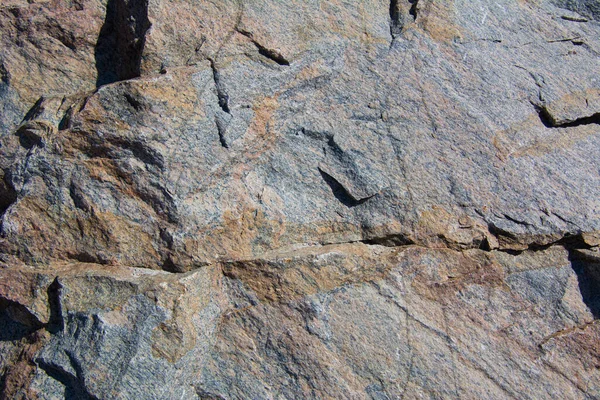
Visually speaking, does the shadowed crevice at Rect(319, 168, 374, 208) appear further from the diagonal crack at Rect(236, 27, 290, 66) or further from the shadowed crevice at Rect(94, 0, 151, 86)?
the shadowed crevice at Rect(94, 0, 151, 86)

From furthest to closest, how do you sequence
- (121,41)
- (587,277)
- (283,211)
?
(121,41) → (587,277) → (283,211)

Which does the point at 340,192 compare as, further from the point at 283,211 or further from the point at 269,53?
the point at 269,53

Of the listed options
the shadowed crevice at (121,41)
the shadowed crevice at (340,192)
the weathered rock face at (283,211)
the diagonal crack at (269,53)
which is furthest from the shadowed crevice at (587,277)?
the shadowed crevice at (121,41)

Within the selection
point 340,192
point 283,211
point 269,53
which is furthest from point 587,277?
point 269,53

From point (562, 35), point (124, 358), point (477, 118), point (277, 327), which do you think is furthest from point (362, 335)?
point (562, 35)

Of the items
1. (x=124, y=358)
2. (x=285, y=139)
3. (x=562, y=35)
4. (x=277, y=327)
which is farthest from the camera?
(x=562, y=35)

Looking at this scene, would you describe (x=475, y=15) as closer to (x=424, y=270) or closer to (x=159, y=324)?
(x=424, y=270)

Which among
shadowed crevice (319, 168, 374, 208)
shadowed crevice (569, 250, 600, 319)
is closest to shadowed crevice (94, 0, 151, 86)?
shadowed crevice (319, 168, 374, 208)

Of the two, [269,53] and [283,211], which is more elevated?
[269,53]
